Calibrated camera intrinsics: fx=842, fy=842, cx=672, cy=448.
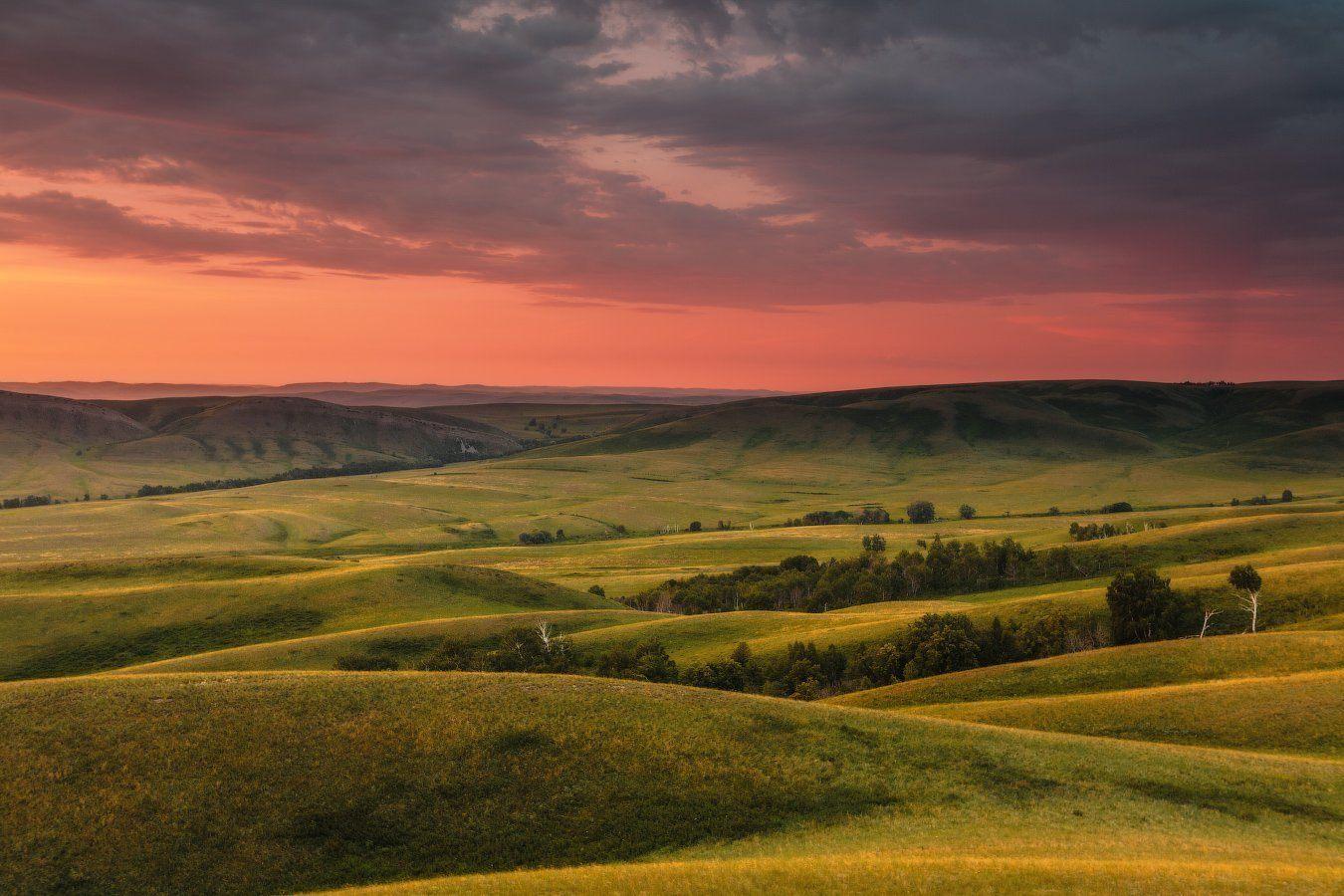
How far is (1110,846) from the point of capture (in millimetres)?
36750

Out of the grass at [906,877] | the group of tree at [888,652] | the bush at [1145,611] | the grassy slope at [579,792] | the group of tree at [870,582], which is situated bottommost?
the group of tree at [870,582]

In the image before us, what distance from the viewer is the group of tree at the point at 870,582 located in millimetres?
179750

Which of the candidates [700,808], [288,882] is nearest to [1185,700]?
[700,808]

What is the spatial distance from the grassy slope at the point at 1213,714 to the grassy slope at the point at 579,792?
797 centimetres

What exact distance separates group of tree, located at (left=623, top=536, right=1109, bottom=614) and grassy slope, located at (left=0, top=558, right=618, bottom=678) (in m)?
21.2

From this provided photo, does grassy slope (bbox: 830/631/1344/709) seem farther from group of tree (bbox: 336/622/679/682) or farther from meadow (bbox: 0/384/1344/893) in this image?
group of tree (bbox: 336/622/679/682)

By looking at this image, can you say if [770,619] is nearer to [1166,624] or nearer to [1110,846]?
[1166,624]

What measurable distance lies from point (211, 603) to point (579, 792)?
117 m

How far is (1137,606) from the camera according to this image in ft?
342

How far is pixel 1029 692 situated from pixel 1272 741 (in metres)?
22.6

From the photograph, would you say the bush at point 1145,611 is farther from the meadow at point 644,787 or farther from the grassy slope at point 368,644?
the grassy slope at point 368,644

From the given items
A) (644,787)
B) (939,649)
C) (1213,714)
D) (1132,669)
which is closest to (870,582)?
(939,649)

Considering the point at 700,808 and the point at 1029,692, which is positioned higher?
the point at 700,808

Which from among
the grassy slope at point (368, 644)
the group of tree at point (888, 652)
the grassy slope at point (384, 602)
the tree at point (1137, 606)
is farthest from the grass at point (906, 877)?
the grassy slope at point (384, 602)
